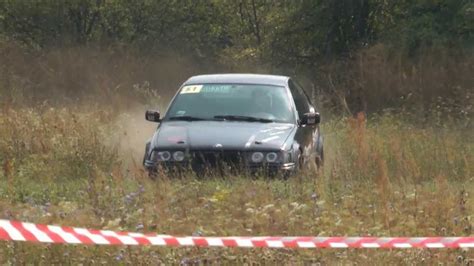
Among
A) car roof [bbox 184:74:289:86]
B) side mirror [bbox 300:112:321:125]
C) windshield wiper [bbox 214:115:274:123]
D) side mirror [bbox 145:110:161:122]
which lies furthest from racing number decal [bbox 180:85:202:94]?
side mirror [bbox 300:112:321:125]

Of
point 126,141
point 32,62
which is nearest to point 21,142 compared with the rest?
point 126,141

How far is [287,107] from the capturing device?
10.8m

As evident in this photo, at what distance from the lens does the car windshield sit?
10.5 metres

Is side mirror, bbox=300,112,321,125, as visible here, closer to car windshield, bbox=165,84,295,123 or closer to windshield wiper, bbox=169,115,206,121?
car windshield, bbox=165,84,295,123

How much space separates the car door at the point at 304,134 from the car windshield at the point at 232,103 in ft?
0.80

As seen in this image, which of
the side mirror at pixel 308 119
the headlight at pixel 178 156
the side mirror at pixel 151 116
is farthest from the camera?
the side mirror at pixel 151 116

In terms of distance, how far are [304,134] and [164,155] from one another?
197 cm

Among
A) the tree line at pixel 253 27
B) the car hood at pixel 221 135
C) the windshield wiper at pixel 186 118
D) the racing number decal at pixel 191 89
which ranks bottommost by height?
the tree line at pixel 253 27

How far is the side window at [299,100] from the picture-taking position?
1125 cm

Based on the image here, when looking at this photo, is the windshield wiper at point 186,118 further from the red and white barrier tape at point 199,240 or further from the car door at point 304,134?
the red and white barrier tape at point 199,240

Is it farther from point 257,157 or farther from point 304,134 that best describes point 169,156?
point 304,134

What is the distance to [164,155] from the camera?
31.2 feet

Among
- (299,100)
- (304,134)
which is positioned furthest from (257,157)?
(299,100)

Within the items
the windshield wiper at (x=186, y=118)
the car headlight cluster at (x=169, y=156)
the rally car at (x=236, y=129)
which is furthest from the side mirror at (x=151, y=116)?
the car headlight cluster at (x=169, y=156)
